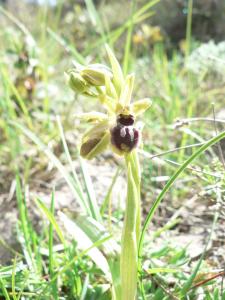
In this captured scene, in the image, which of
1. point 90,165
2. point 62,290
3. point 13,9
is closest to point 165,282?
point 62,290

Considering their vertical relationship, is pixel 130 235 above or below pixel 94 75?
below

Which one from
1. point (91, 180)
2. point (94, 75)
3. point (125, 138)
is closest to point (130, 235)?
point (125, 138)

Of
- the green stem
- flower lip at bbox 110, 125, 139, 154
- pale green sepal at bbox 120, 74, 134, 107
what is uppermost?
pale green sepal at bbox 120, 74, 134, 107

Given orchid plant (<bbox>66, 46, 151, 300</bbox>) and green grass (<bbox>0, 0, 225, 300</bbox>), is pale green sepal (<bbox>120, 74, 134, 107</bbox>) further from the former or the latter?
green grass (<bbox>0, 0, 225, 300</bbox>)

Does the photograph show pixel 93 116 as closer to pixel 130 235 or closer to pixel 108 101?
pixel 108 101

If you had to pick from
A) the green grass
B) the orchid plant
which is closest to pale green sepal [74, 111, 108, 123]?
the orchid plant

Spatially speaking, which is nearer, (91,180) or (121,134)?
(121,134)
